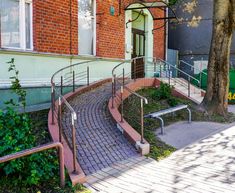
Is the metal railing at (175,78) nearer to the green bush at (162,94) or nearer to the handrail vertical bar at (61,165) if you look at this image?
the green bush at (162,94)

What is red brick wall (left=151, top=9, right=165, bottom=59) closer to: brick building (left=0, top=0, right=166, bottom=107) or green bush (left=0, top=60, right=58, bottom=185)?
brick building (left=0, top=0, right=166, bottom=107)

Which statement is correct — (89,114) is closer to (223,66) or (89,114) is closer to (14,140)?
(14,140)

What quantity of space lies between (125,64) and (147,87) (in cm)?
181

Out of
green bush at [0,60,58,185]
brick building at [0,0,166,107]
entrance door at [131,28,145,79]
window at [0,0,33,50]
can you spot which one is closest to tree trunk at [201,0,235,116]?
brick building at [0,0,166,107]

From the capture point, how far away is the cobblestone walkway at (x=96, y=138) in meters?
5.39

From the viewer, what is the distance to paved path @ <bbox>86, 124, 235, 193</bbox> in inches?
174

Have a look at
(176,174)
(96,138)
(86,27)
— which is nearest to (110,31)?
(86,27)

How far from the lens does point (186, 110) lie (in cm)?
955

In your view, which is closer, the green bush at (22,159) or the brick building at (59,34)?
the green bush at (22,159)

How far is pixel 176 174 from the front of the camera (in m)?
4.95

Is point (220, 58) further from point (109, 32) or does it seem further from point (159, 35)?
point (159, 35)

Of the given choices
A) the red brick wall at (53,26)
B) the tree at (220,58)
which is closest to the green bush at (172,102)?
the tree at (220,58)

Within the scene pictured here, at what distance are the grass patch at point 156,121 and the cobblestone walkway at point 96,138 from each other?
55cm

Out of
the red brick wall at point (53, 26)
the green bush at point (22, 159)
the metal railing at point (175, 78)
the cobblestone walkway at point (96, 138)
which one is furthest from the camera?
the metal railing at point (175, 78)
